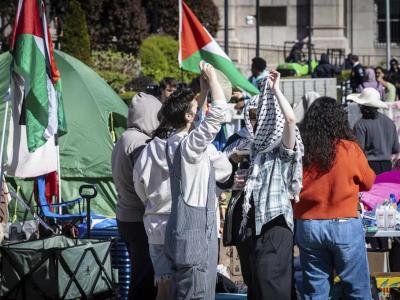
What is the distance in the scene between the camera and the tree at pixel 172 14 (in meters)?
35.7

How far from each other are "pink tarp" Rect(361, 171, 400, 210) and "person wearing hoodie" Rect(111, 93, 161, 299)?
2258 millimetres

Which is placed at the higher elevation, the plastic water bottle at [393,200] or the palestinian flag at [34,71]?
the palestinian flag at [34,71]

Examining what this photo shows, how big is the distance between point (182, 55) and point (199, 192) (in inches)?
243

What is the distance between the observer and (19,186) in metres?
13.6

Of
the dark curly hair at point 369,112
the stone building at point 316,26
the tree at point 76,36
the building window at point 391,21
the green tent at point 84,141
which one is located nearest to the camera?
the dark curly hair at point 369,112

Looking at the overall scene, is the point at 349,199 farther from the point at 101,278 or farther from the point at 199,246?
the point at 101,278

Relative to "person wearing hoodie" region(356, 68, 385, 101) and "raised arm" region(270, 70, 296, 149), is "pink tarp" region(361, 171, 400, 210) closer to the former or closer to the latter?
"raised arm" region(270, 70, 296, 149)

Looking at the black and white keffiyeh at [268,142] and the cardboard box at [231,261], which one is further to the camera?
the cardboard box at [231,261]

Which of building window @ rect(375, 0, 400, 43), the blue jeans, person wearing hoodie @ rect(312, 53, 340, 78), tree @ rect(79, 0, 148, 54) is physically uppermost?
building window @ rect(375, 0, 400, 43)

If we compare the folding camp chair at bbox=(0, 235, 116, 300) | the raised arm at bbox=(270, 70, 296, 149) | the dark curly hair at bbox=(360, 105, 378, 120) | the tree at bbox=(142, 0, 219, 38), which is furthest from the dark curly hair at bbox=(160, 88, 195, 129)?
the tree at bbox=(142, 0, 219, 38)

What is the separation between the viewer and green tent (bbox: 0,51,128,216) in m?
13.9

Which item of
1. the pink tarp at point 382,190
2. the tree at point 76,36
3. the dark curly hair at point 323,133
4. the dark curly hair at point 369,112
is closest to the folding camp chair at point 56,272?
the dark curly hair at point 323,133

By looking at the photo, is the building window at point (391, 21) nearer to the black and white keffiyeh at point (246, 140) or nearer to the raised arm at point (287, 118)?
the black and white keffiyeh at point (246, 140)

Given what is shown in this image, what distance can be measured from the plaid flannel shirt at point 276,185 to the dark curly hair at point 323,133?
393mm
